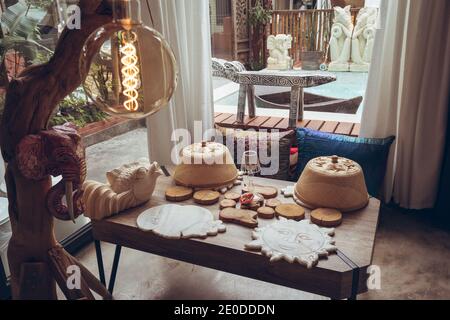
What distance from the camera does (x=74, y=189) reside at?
122 centimetres

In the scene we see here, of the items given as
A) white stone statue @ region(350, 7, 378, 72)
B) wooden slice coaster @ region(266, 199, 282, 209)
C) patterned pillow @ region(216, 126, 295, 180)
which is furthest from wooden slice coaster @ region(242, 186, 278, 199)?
white stone statue @ region(350, 7, 378, 72)

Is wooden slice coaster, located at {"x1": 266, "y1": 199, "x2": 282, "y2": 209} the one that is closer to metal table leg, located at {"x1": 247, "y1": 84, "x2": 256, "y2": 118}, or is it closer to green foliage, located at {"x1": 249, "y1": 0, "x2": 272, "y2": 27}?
metal table leg, located at {"x1": 247, "y1": 84, "x2": 256, "y2": 118}

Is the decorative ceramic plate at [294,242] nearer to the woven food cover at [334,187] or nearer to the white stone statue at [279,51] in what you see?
the woven food cover at [334,187]

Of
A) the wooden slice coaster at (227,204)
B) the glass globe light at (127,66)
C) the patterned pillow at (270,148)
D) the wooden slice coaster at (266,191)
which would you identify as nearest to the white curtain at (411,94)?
the patterned pillow at (270,148)

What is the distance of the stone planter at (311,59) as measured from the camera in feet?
14.9

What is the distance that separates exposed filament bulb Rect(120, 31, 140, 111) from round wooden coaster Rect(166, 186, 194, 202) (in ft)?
2.87

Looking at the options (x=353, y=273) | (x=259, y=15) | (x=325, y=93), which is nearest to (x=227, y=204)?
(x=353, y=273)

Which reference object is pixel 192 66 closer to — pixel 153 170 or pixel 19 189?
pixel 153 170

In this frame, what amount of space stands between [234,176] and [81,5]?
1.04m

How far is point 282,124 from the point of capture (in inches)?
115

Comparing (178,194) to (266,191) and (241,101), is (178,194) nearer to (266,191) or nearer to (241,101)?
(266,191)

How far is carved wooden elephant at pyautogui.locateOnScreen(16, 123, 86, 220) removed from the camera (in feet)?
3.70
